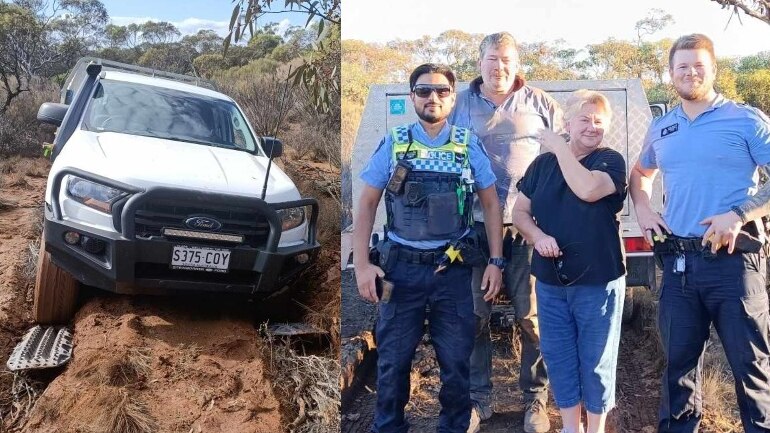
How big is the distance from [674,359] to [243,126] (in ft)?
7.11

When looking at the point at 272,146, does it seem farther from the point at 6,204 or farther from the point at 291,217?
the point at 6,204

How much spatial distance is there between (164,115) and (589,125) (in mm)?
1863

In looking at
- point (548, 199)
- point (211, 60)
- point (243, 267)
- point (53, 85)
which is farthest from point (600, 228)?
point (53, 85)

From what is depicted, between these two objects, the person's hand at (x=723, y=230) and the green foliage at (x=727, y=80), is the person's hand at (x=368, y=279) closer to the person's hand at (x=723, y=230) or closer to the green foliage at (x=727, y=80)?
the person's hand at (x=723, y=230)

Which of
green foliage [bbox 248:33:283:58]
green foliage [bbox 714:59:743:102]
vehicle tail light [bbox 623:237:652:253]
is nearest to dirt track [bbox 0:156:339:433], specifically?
green foliage [bbox 248:33:283:58]

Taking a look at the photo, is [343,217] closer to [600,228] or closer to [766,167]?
[600,228]

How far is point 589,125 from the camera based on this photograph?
9.58 ft

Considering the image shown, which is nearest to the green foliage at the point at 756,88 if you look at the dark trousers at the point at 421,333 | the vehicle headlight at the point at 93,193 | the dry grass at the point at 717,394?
the dry grass at the point at 717,394

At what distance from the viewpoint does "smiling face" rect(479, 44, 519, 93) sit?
10.1ft

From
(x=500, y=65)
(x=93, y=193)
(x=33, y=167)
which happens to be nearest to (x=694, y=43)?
(x=500, y=65)

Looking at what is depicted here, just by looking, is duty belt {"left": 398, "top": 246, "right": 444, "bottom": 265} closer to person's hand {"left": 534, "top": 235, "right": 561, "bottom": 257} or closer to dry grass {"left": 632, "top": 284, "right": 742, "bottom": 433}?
person's hand {"left": 534, "top": 235, "right": 561, "bottom": 257}

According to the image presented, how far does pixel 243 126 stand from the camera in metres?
3.38

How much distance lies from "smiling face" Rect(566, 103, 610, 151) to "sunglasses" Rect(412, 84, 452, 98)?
1.72 feet

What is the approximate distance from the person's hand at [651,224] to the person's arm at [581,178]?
196 millimetres
